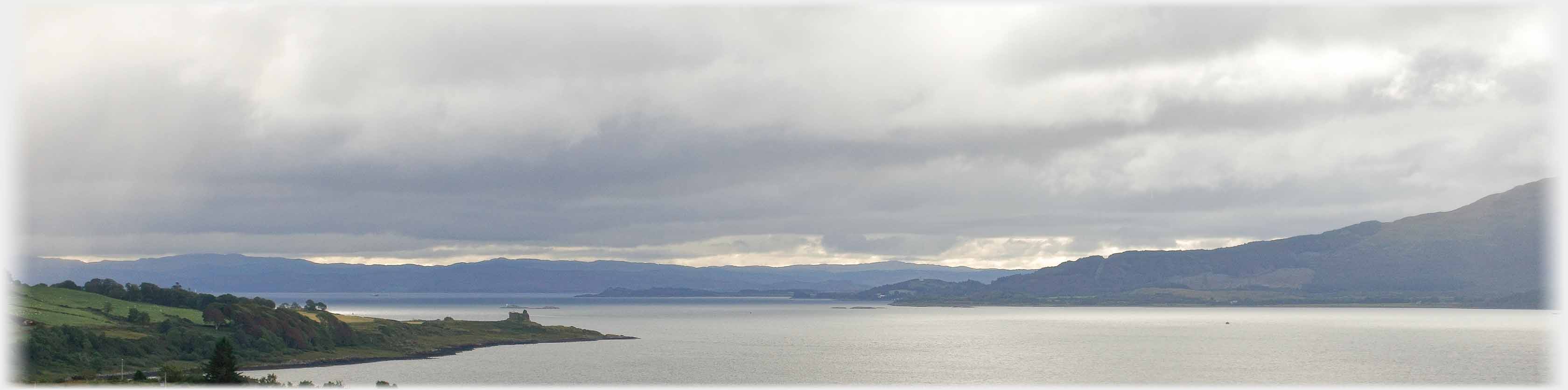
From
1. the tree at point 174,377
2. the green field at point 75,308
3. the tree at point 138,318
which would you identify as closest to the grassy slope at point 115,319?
the green field at point 75,308

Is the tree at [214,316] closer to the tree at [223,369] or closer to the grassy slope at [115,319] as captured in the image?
the grassy slope at [115,319]

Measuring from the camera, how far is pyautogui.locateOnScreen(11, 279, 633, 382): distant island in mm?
138625

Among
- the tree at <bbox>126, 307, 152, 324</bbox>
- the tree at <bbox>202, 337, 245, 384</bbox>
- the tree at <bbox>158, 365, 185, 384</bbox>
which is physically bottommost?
the tree at <bbox>158, 365, 185, 384</bbox>

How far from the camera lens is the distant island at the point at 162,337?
138625 mm

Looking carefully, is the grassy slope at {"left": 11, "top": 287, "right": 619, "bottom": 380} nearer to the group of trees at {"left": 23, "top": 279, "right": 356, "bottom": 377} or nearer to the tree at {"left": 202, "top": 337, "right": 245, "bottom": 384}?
the group of trees at {"left": 23, "top": 279, "right": 356, "bottom": 377}

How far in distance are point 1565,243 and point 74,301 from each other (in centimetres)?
19292

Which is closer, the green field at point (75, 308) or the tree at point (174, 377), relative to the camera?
the tree at point (174, 377)

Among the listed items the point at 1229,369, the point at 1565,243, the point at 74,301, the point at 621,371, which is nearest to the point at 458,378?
the point at 621,371

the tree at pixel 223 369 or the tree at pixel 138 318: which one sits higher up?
the tree at pixel 138 318

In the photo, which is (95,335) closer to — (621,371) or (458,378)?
(458,378)

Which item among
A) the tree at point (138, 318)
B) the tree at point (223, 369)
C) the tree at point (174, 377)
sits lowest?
the tree at point (174, 377)

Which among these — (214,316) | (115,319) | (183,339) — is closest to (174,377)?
(183,339)

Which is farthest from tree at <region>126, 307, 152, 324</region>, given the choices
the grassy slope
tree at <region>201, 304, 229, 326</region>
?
A: tree at <region>201, 304, 229, 326</region>

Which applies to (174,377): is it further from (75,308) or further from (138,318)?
(75,308)
